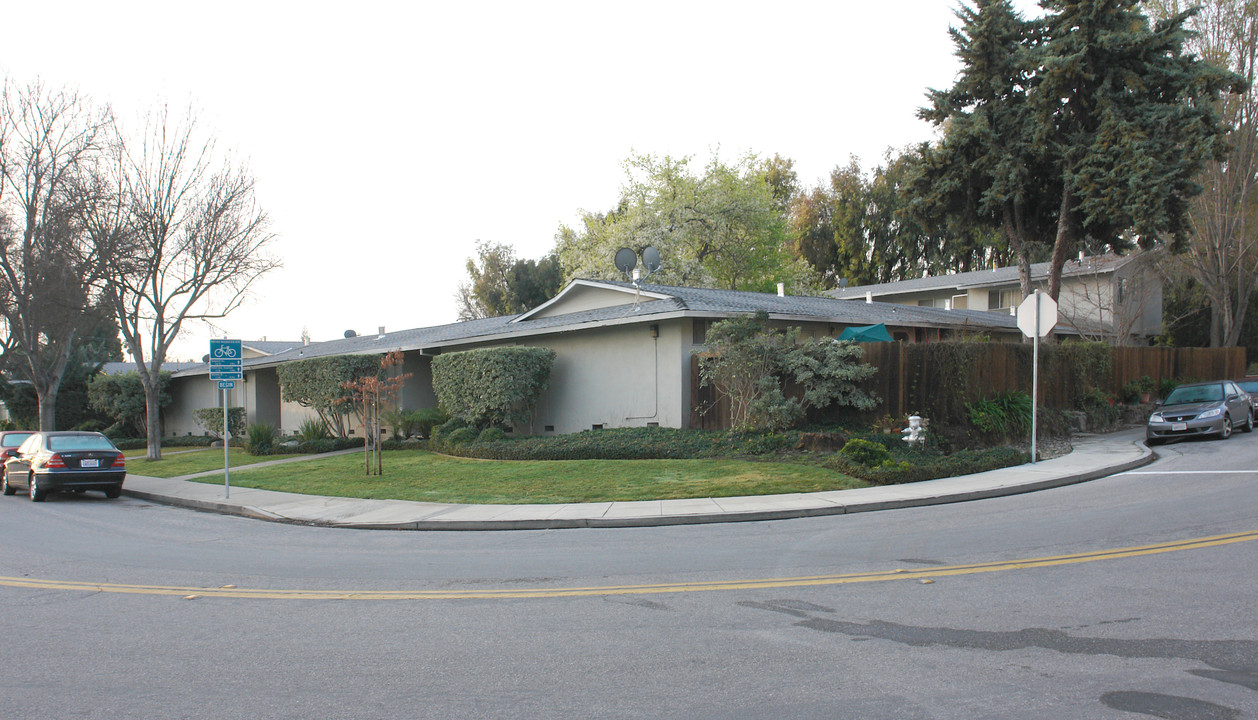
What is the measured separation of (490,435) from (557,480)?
5885 millimetres

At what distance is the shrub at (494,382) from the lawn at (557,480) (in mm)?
2103

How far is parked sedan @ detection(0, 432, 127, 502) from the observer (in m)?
17.1

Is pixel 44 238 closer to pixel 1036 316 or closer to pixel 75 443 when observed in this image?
pixel 75 443

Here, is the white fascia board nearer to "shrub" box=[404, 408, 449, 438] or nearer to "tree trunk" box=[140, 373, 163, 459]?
"shrub" box=[404, 408, 449, 438]

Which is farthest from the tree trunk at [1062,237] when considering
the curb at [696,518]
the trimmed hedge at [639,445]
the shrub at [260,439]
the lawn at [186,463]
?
the lawn at [186,463]

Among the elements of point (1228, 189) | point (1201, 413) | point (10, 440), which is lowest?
point (10, 440)

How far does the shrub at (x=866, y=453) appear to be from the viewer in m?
14.3

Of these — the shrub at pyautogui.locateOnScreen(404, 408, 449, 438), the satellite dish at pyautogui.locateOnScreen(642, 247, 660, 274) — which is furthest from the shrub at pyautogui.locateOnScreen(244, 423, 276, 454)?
the satellite dish at pyautogui.locateOnScreen(642, 247, 660, 274)

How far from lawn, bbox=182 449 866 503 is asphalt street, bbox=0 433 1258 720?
2.69m

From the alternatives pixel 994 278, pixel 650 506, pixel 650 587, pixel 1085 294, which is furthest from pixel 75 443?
pixel 994 278

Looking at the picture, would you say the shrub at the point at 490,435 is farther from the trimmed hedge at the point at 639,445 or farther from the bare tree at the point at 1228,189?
the bare tree at the point at 1228,189

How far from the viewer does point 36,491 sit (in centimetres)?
1723

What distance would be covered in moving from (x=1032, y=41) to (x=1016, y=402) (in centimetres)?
1606

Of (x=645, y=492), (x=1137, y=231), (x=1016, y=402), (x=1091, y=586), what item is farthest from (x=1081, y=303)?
(x=1091, y=586)
